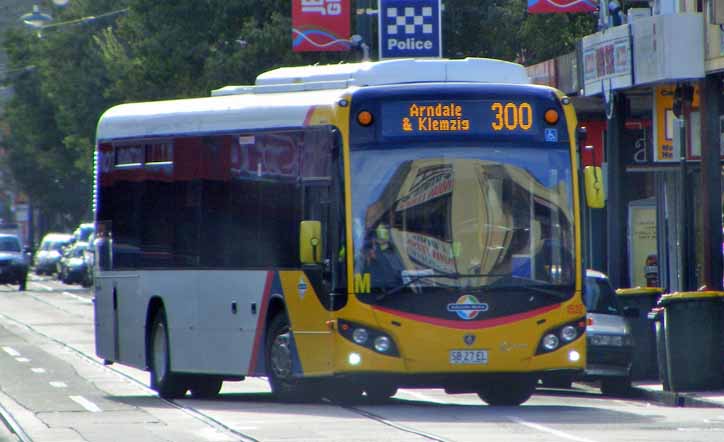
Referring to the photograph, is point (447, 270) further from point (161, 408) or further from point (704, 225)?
point (704, 225)

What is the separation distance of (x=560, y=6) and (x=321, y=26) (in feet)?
15.0

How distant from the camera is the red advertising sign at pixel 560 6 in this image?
950 inches

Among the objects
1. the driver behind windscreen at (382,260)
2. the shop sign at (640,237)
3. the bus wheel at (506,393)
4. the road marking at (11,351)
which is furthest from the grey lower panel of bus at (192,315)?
the shop sign at (640,237)

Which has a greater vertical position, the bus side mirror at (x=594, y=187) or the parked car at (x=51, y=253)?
the bus side mirror at (x=594, y=187)

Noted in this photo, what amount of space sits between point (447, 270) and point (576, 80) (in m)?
12.8

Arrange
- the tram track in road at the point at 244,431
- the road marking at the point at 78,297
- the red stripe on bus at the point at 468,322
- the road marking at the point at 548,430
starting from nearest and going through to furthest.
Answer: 1. the road marking at the point at 548,430
2. the tram track in road at the point at 244,431
3. the red stripe on bus at the point at 468,322
4. the road marking at the point at 78,297

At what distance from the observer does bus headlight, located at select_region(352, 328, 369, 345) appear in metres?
15.0

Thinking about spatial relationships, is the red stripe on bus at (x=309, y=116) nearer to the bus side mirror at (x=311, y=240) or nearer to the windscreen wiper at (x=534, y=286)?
the bus side mirror at (x=311, y=240)

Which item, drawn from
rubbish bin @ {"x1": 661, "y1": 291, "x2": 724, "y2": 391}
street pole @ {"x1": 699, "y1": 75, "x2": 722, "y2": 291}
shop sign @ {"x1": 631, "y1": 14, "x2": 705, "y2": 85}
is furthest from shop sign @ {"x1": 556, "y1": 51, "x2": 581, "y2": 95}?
rubbish bin @ {"x1": 661, "y1": 291, "x2": 724, "y2": 391}

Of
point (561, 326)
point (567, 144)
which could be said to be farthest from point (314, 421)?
point (567, 144)

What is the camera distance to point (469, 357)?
15.0 metres

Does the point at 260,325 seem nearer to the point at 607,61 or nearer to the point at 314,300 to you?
the point at 314,300

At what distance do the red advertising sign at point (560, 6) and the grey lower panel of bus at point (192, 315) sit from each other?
787cm

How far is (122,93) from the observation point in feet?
156
